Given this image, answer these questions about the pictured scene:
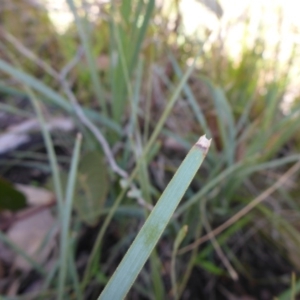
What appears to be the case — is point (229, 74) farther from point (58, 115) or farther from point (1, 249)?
point (1, 249)

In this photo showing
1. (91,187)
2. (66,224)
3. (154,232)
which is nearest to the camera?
(154,232)

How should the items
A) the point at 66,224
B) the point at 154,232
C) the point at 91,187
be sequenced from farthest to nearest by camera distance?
the point at 91,187
the point at 66,224
the point at 154,232

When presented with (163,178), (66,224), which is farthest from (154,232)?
(163,178)

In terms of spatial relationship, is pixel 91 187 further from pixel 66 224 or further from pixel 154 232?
pixel 154 232

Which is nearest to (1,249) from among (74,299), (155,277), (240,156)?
(74,299)

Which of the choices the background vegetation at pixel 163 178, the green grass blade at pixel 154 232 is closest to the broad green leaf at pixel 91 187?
the background vegetation at pixel 163 178

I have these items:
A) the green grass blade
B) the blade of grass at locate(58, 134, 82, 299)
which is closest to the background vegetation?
the blade of grass at locate(58, 134, 82, 299)

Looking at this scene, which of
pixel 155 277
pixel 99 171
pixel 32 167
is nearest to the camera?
pixel 155 277

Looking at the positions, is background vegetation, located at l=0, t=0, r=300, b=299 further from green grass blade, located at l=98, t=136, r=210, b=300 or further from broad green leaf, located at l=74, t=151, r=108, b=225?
green grass blade, located at l=98, t=136, r=210, b=300
